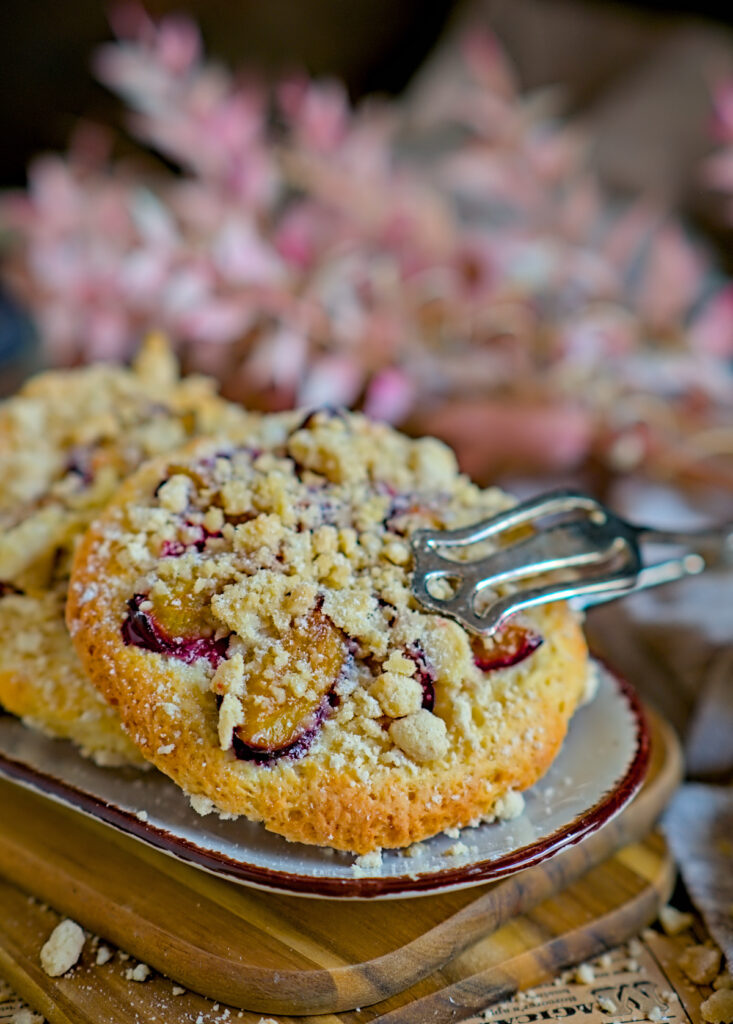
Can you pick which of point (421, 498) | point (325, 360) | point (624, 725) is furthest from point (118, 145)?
point (624, 725)

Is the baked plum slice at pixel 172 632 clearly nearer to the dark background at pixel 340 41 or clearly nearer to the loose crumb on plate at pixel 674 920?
the loose crumb on plate at pixel 674 920

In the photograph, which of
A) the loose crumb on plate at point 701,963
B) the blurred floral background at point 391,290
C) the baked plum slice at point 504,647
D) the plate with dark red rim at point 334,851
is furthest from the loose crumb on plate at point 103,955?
the blurred floral background at point 391,290

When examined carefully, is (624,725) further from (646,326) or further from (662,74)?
(662,74)

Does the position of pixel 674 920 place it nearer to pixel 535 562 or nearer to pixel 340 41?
pixel 535 562

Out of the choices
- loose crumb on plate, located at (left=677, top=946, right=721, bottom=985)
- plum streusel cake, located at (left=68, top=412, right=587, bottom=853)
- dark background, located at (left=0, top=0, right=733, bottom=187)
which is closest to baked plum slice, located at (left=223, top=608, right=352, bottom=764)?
plum streusel cake, located at (left=68, top=412, right=587, bottom=853)

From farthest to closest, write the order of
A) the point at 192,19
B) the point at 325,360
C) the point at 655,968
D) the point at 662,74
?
the point at 192,19
the point at 662,74
the point at 325,360
the point at 655,968

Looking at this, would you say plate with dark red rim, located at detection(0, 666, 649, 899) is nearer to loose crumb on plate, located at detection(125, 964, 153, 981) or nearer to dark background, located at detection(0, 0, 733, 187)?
loose crumb on plate, located at detection(125, 964, 153, 981)
